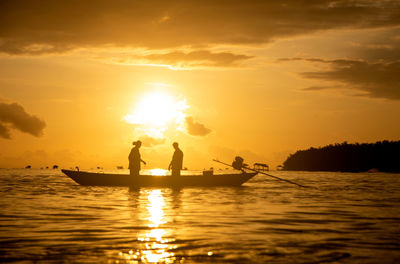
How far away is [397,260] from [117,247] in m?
5.80

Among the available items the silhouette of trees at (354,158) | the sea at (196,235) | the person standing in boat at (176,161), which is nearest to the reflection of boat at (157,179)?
the person standing in boat at (176,161)

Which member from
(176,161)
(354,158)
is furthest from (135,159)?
(354,158)

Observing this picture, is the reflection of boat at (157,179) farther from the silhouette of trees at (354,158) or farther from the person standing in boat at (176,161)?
the silhouette of trees at (354,158)

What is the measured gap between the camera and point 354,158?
136250mm

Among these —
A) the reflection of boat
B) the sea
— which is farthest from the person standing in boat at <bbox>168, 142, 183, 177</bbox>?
the sea

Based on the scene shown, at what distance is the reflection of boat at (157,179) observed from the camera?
35219mm

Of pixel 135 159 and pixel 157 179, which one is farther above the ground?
pixel 135 159

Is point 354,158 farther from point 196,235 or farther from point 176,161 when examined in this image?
point 196,235

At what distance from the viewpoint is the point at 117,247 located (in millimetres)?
10547

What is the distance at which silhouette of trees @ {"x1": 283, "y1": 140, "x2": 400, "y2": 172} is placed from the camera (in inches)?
4894

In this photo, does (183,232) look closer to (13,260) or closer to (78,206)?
(13,260)

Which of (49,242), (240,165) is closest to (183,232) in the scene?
(49,242)

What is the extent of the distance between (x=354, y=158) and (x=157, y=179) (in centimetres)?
11162

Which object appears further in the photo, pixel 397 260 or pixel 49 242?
pixel 49 242
